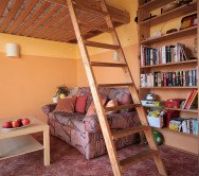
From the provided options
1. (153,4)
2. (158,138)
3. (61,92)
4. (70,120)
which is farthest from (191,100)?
(61,92)

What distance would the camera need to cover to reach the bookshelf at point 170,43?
248 centimetres

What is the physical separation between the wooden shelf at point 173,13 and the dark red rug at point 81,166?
201 cm

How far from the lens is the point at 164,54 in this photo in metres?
2.66

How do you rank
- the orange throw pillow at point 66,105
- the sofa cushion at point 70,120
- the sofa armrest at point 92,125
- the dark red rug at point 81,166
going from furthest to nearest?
1. the orange throw pillow at point 66,105
2. the sofa cushion at point 70,120
3. the sofa armrest at point 92,125
4. the dark red rug at point 81,166

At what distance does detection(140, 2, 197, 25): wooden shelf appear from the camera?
240 centimetres

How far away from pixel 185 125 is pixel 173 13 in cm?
160

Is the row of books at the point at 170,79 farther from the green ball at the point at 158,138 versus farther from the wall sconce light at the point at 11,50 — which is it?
the wall sconce light at the point at 11,50

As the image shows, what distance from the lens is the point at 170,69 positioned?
2.84 m

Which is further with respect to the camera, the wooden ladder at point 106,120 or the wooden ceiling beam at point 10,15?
the wooden ceiling beam at point 10,15

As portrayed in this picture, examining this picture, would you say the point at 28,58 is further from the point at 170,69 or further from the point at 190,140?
the point at 190,140

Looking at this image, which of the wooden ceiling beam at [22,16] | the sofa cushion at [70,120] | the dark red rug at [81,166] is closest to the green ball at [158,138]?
the dark red rug at [81,166]

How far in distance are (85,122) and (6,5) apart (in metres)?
2.05

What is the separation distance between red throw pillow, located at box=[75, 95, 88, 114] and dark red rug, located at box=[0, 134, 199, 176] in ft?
3.07

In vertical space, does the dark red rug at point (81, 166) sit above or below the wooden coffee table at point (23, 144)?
below
